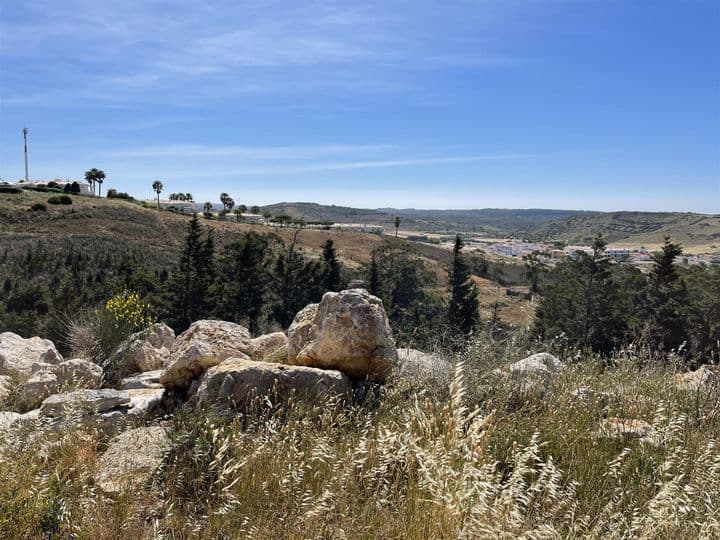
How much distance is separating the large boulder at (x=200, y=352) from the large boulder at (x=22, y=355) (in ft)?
10.1

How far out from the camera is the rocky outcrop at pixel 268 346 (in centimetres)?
646

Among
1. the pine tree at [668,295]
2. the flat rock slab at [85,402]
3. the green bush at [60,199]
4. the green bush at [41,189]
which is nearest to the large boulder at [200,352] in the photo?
the flat rock slab at [85,402]

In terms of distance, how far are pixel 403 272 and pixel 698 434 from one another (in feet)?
166

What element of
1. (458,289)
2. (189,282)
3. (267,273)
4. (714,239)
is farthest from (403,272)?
(714,239)

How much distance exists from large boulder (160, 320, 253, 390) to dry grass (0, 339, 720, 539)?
5.85ft

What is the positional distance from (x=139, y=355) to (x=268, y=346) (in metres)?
2.43

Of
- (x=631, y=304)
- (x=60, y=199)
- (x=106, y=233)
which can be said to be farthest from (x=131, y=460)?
(x=60, y=199)

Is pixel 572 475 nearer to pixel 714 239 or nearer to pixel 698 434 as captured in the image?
pixel 698 434

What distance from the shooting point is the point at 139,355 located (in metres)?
7.75

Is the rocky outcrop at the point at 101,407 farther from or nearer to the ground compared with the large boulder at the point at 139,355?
farther from the ground

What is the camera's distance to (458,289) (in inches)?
1581

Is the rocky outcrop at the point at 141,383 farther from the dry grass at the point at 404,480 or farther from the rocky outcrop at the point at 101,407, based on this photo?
the dry grass at the point at 404,480

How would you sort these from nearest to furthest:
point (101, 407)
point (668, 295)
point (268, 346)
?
point (101, 407), point (268, 346), point (668, 295)

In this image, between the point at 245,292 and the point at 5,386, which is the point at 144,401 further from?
the point at 245,292
